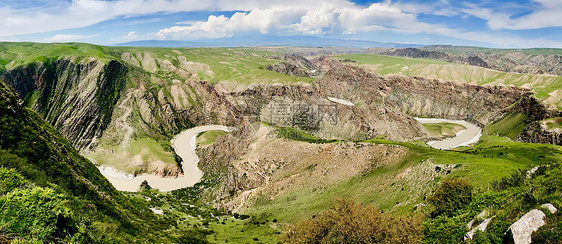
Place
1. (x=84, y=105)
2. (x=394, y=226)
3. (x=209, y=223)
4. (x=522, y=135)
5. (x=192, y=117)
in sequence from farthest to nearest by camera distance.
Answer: (x=192, y=117) < (x=84, y=105) < (x=522, y=135) < (x=209, y=223) < (x=394, y=226)

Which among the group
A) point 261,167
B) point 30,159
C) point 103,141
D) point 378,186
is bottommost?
point 103,141

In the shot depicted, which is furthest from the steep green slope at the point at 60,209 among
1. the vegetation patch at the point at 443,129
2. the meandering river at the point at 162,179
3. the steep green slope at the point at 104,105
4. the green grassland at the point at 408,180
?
the vegetation patch at the point at 443,129

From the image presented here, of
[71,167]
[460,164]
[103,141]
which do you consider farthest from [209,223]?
[103,141]

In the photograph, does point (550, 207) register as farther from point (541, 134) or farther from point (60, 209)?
point (541, 134)

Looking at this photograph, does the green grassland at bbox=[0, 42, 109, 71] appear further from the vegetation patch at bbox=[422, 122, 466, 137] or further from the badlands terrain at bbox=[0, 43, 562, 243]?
the vegetation patch at bbox=[422, 122, 466, 137]

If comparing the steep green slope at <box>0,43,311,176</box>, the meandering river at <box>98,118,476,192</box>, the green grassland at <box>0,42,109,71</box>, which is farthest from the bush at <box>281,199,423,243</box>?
the green grassland at <box>0,42,109,71</box>

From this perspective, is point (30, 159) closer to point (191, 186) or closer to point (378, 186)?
point (378, 186)
